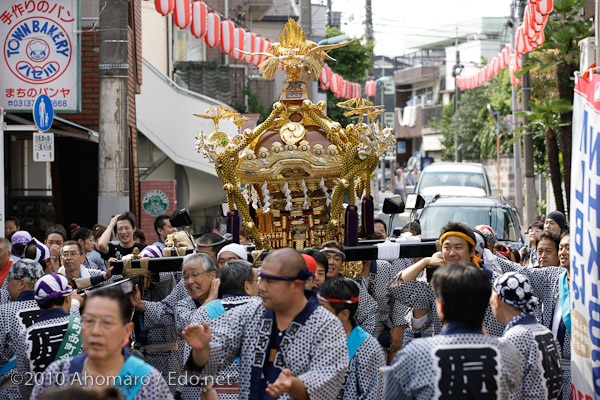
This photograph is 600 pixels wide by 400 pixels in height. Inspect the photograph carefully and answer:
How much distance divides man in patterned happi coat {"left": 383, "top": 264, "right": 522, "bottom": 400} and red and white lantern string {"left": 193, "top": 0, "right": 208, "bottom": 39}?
40.9 feet

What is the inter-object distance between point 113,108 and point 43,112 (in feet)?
3.19

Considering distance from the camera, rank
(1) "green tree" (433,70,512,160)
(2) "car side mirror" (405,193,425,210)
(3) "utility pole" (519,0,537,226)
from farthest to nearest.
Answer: (1) "green tree" (433,70,512,160), (3) "utility pole" (519,0,537,226), (2) "car side mirror" (405,193,425,210)

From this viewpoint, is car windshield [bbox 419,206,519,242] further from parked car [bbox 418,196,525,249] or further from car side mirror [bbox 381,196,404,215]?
car side mirror [bbox 381,196,404,215]

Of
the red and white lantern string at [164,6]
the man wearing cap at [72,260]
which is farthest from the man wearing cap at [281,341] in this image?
the red and white lantern string at [164,6]

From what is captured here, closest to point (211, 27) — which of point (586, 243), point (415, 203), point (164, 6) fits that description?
point (164, 6)

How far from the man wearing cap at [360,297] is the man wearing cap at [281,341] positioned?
99.9 inches

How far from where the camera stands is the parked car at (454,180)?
75.9ft

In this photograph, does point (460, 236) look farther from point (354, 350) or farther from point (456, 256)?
point (354, 350)

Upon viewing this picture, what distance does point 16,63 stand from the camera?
42.3ft

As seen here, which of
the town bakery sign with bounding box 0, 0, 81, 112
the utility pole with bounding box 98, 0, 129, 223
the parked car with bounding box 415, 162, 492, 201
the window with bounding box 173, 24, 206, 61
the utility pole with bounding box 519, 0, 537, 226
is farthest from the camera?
the window with bounding box 173, 24, 206, 61

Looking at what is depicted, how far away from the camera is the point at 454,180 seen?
24.0 meters

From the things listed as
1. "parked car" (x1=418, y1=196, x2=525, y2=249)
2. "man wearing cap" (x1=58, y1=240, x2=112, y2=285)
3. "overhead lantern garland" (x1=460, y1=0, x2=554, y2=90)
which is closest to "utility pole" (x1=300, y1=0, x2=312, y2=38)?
"overhead lantern garland" (x1=460, y1=0, x2=554, y2=90)

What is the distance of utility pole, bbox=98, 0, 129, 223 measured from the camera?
1232 cm

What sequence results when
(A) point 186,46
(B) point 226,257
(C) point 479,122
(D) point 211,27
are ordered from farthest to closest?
1. (C) point 479,122
2. (A) point 186,46
3. (D) point 211,27
4. (B) point 226,257
